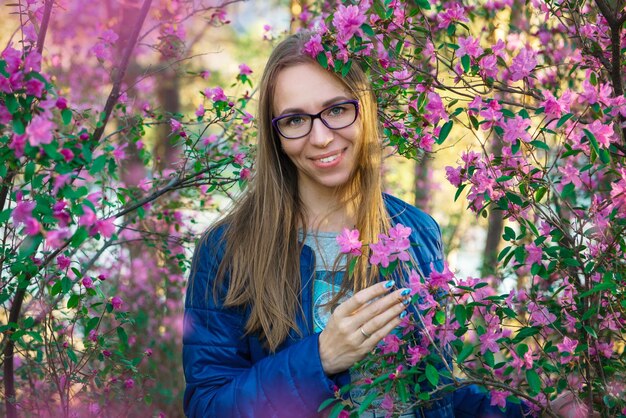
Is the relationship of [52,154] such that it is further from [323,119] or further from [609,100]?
[609,100]

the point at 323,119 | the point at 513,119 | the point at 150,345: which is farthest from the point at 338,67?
the point at 150,345

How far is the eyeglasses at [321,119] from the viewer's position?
97.2 inches

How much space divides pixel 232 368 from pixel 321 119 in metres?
0.84

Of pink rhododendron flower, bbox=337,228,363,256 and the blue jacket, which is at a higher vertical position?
pink rhododendron flower, bbox=337,228,363,256

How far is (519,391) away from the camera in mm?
1970

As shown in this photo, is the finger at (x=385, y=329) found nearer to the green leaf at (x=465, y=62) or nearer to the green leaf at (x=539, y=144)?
the green leaf at (x=539, y=144)

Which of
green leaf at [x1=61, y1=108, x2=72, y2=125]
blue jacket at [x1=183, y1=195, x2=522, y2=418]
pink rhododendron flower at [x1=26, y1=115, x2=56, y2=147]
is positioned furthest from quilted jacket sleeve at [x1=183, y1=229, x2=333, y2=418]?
pink rhododendron flower at [x1=26, y1=115, x2=56, y2=147]

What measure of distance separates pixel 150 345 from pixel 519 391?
3586 mm

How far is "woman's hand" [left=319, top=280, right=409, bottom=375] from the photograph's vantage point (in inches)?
80.0

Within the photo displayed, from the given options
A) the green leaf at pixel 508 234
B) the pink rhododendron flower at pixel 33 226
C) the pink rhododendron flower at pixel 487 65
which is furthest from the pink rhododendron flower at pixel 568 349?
the pink rhododendron flower at pixel 33 226

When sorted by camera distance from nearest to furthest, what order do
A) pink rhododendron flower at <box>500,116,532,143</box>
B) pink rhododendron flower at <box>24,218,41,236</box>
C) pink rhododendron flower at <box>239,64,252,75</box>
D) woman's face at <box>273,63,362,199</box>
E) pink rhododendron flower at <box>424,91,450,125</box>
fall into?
1. pink rhododendron flower at <box>24,218,41,236</box>
2. pink rhododendron flower at <box>500,116,532,143</box>
3. pink rhododendron flower at <box>424,91,450,125</box>
4. woman's face at <box>273,63,362,199</box>
5. pink rhododendron flower at <box>239,64,252,75</box>

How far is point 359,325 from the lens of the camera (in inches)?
82.4

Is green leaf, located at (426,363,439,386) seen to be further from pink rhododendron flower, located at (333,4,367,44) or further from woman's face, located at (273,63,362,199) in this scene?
pink rhododendron flower, located at (333,4,367,44)

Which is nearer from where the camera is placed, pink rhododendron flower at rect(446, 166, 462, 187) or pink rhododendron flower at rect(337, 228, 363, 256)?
pink rhododendron flower at rect(337, 228, 363, 256)
